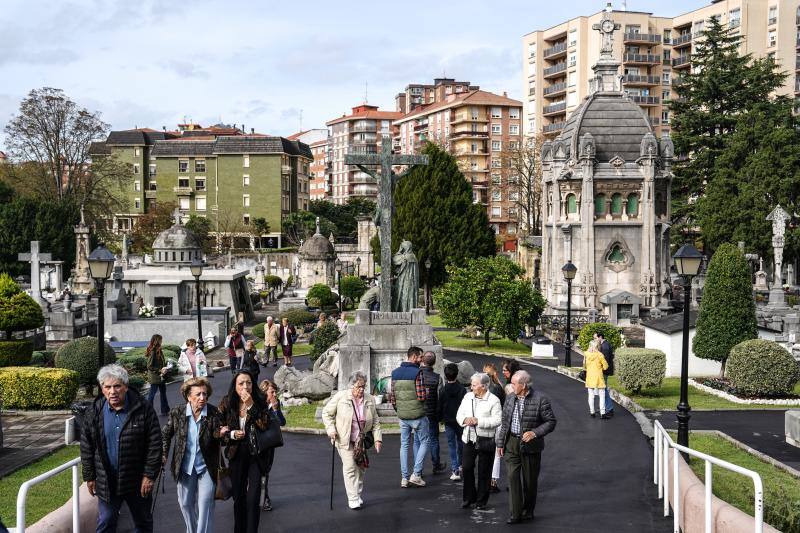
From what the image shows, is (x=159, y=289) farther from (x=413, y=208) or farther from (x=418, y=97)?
(x=418, y=97)

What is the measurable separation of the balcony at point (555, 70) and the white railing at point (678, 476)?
73137 millimetres

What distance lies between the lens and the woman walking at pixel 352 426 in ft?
34.9

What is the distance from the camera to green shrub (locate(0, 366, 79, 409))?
59.7 ft

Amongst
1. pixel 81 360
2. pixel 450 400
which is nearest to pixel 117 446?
pixel 450 400

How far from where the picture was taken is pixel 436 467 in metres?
12.8

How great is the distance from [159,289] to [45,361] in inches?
542

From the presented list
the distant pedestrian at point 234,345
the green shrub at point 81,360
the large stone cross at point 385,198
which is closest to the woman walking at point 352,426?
the large stone cross at point 385,198

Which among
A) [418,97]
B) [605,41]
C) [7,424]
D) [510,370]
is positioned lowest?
[7,424]

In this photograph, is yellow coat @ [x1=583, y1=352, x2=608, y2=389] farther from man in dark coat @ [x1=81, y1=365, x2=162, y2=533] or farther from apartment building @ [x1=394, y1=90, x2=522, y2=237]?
apartment building @ [x1=394, y1=90, x2=522, y2=237]

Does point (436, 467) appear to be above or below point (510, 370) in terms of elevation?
below

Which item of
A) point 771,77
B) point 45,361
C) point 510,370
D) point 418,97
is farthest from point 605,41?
point 418,97

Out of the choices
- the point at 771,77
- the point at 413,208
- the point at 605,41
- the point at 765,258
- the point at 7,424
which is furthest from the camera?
the point at 771,77

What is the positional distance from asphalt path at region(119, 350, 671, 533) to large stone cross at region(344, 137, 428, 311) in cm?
379

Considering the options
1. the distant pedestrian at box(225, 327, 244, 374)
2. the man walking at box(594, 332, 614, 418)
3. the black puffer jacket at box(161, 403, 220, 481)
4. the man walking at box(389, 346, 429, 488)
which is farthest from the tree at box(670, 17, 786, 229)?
the black puffer jacket at box(161, 403, 220, 481)
